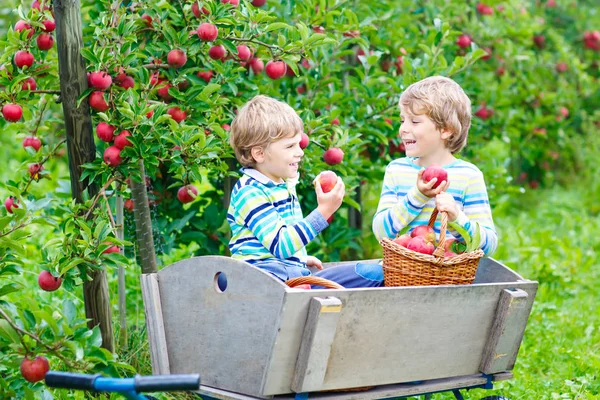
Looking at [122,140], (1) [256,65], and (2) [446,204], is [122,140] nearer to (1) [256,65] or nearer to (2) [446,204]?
(1) [256,65]

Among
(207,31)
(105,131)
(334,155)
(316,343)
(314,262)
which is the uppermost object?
(207,31)

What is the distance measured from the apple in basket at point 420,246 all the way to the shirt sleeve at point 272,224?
0.27 metres

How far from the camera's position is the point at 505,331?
2779mm

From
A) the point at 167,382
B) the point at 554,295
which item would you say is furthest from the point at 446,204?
the point at 554,295

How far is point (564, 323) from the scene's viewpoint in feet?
14.5

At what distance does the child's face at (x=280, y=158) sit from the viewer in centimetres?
275

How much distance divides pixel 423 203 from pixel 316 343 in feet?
2.34

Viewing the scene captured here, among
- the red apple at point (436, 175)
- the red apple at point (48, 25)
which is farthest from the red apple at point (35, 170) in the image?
the red apple at point (436, 175)

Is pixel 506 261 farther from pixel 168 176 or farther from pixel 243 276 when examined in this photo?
pixel 243 276

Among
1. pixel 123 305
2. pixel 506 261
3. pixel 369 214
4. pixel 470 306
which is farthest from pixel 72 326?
pixel 506 261

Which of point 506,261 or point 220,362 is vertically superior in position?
point 220,362

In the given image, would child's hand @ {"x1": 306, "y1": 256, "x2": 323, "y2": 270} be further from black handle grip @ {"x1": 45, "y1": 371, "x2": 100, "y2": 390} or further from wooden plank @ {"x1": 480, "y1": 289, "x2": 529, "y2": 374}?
black handle grip @ {"x1": 45, "y1": 371, "x2": 100, "y2": 390}

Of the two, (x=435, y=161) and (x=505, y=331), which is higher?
(x=435, y=161)

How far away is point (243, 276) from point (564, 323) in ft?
8.69
